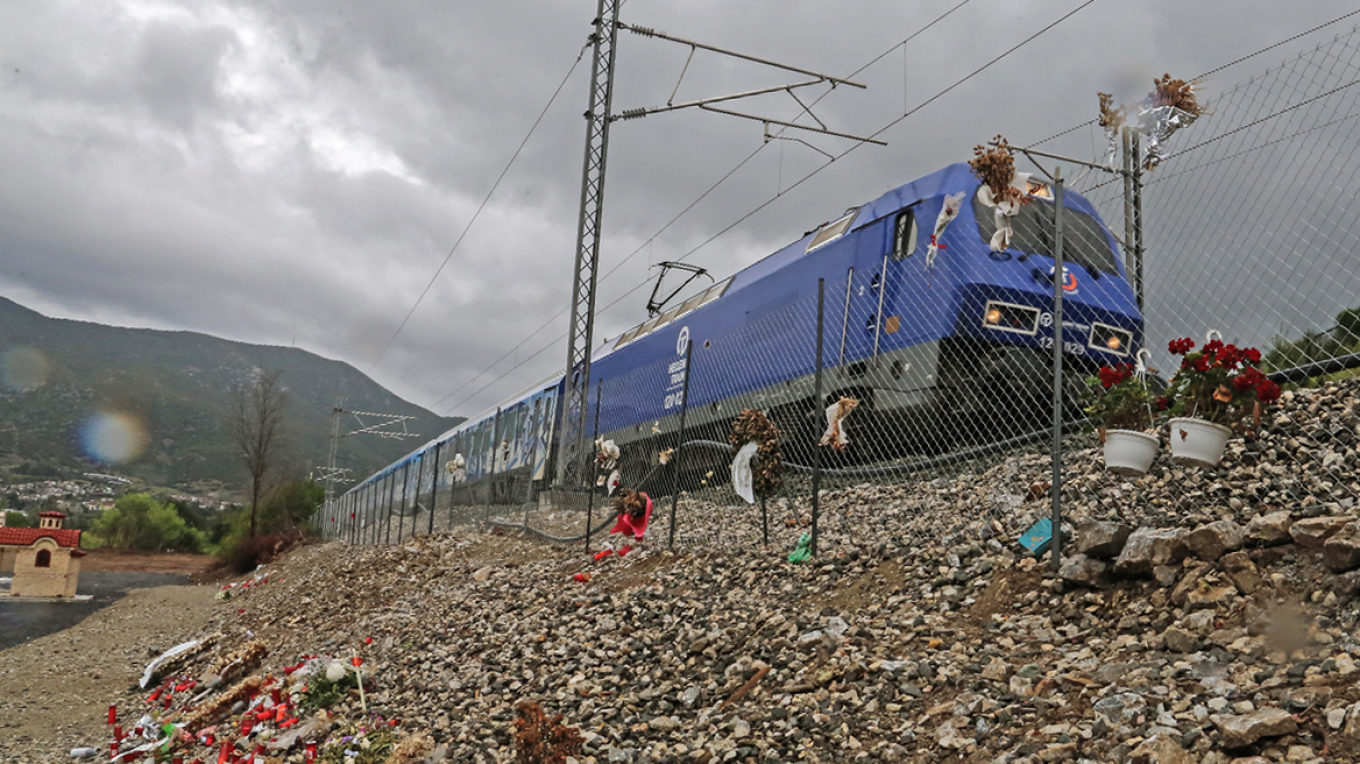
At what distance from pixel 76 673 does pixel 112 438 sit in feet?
376

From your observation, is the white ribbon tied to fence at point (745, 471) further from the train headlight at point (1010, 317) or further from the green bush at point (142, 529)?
the green bush at point (142, 529)

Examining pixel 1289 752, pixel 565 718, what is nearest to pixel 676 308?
pixel 565 718

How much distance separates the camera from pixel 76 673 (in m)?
11.1

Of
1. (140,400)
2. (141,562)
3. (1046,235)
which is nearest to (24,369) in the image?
(140,400)

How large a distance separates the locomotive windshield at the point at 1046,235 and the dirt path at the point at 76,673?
9241 mm

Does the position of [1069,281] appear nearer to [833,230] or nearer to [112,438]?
[833,230]

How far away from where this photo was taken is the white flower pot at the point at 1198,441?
14.4 ft

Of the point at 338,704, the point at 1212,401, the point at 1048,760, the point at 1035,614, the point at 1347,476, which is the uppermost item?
the point at 1212,401

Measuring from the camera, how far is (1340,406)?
5371 millimetres

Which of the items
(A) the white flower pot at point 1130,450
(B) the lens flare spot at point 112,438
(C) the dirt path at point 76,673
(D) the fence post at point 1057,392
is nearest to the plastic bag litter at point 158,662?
(C) the dirt path at point 76,673

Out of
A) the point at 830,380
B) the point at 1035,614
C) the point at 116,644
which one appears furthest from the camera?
the point at 116,644

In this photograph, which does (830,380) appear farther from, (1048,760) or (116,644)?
(116,644)

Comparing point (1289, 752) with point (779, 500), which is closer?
point (1289, 752)

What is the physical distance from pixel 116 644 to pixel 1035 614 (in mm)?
14109
